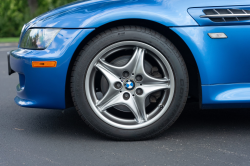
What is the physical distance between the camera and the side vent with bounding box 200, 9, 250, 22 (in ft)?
8.20

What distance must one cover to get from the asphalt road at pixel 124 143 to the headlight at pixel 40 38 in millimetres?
789

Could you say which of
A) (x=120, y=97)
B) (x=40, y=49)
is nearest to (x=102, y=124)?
(x=120, y=97)

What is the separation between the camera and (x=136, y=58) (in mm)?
2643

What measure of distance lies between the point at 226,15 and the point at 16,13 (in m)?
22.1

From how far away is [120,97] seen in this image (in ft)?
8.77

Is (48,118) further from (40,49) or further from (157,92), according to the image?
(157,92)

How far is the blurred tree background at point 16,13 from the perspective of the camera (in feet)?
71.3

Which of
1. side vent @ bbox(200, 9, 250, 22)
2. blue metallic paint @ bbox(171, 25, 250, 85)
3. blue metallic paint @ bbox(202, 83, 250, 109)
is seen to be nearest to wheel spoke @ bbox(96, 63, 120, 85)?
blue metallic paint @ bbox(171, 25, 250, 85)

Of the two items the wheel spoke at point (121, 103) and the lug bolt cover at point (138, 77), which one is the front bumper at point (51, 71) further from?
the lug bolt cover at point (138, 77)

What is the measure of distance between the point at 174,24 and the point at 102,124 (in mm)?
962

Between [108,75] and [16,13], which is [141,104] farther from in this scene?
[16,13]

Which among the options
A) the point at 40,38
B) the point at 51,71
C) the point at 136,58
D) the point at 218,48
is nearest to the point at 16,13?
the point at 40,38

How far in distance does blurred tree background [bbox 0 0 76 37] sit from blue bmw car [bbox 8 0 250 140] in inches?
787

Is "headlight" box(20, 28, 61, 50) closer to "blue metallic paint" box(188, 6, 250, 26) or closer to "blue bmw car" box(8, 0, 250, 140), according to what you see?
"blue bmw car" box(8, 0, 250, 140)
